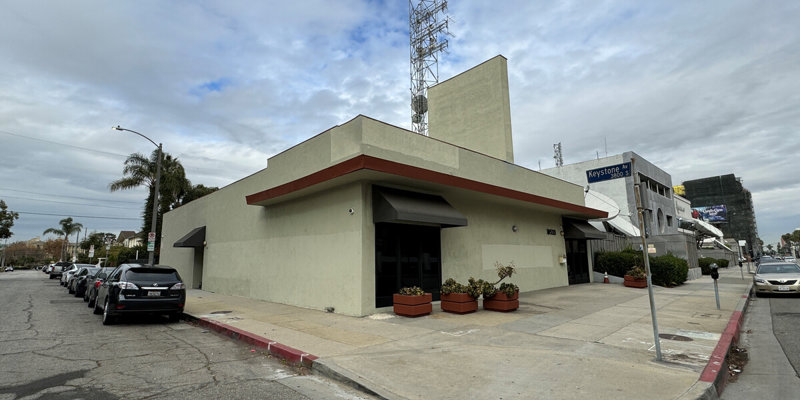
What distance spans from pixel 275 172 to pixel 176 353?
8.48 metres

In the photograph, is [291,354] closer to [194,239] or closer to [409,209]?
[409,209]

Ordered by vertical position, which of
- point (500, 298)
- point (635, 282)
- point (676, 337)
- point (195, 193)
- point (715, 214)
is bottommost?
point (676, 337)

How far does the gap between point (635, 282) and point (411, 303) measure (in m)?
12.7

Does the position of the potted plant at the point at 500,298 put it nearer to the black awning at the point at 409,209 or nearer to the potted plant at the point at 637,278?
the black awning at the point at 409,209

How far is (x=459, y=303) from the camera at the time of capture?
35.1 feet

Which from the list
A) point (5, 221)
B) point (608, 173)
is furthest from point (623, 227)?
point (5, 221)

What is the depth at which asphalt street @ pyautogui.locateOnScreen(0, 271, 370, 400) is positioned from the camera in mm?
4941

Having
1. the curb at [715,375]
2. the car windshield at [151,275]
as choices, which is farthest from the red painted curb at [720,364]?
the car windshield at [151,275]

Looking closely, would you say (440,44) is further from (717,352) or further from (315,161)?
(717,352)

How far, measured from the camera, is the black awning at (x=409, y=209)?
412 inches

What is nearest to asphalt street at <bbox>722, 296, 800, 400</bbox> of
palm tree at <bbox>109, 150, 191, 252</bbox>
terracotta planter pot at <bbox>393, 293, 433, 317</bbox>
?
terracotta planter pot at <bbox>393, 293, 433, 317</bbox>

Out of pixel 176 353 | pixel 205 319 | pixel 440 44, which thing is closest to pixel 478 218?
pixel 205 319

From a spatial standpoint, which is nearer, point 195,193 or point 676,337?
point 676,337

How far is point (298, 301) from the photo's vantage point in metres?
12.9
